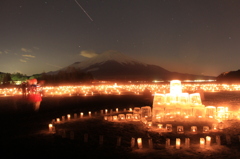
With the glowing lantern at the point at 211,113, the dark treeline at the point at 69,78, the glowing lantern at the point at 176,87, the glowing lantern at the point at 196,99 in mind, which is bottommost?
the glowing lantern at the point at 211,113

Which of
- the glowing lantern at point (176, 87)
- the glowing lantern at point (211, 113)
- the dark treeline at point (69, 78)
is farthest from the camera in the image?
the dark treeline at point (69, 78)

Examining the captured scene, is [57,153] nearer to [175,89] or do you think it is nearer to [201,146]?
[201,146]

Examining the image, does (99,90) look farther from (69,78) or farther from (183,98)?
(69,78)

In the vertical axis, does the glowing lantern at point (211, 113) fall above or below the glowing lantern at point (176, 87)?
below

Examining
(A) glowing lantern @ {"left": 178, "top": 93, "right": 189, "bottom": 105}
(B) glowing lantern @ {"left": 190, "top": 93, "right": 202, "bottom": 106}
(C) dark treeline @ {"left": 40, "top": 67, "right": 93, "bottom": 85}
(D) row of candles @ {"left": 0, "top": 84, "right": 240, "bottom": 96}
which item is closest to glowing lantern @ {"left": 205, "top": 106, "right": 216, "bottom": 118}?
(B) glowing lantern @ {"left": 190, "top": 93, "right": 202, "bottom": 106}

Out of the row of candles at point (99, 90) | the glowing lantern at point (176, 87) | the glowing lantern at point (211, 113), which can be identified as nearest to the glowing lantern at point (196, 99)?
the glowing lantern at point (211, 113)

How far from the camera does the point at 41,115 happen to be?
16172mm

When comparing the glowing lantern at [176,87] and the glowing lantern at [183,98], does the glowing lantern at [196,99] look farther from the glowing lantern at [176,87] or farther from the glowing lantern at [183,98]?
the glowing lantern at [176,87]

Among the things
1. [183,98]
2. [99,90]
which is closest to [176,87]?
[183,98]

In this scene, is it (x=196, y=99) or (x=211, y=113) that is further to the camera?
(x=196, y=99)

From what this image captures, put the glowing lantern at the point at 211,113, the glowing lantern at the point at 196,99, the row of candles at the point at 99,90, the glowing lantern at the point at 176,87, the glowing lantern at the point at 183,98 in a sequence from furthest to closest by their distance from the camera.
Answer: the row of candles at the point at 99,90
the glowing lantern at the point at 176,87
the glowing lantern at the point at 183,98
the glowing lantern at the point at 196,99
the glowing lantern at the point at 211,113

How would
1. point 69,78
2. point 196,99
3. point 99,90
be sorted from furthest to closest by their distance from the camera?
point 69,78
point 99,90
point 196,99

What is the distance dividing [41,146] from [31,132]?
2704 mm

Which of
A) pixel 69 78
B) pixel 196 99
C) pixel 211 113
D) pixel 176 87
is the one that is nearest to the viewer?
pixel 211 113
